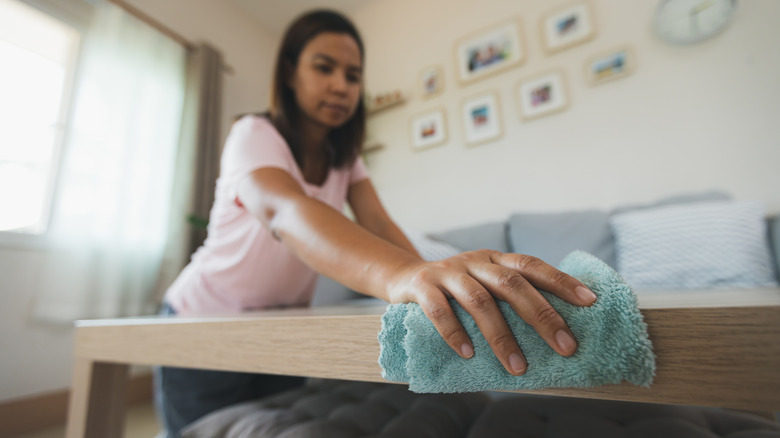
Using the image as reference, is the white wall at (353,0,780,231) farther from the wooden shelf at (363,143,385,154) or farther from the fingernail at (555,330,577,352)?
the fingernail at (555,330,577,352)

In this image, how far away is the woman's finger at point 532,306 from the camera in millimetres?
232

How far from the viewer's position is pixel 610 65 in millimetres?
1932

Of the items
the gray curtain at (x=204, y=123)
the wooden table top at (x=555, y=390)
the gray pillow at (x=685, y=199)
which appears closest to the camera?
the wooden table top at (x=555, y=390)

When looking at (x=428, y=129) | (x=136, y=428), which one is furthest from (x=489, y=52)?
(x=136, y=428)

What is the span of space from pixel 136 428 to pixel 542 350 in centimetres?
184

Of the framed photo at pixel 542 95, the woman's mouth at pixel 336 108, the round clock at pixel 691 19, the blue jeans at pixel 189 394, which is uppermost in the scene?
the round clock at pixel 691 19

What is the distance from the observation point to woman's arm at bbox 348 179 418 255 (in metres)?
0.95

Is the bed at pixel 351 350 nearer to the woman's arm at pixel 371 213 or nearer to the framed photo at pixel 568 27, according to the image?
the woman's arm at pixel 371 213

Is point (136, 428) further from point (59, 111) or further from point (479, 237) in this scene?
point (479, 237)

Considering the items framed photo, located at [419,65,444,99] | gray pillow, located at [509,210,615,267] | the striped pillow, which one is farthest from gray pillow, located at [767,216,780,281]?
framed photo, located at [419,65,444,99]

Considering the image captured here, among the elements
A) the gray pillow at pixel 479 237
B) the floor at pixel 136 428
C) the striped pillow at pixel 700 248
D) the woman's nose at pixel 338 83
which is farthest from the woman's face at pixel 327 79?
the floor at pixel 136 428

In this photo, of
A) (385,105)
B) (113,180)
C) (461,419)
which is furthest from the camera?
(385,105)

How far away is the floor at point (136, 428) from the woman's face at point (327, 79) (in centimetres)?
137

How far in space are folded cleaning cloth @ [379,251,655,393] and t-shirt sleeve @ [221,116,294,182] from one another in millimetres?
465
